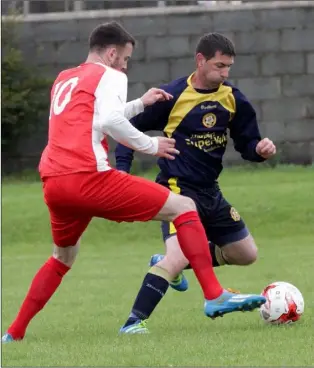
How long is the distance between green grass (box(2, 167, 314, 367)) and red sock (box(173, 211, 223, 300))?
357mm

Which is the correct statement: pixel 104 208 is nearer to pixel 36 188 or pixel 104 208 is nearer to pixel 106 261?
pixel 106 261

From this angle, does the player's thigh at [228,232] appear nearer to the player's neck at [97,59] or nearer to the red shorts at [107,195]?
the red shorts at [107,195]

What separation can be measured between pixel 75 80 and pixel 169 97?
76 centimetres

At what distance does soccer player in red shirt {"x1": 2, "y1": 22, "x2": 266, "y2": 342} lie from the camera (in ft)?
22.0

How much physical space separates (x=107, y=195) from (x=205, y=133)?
1239 mm

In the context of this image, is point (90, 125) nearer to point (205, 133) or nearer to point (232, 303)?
point (205, 133)

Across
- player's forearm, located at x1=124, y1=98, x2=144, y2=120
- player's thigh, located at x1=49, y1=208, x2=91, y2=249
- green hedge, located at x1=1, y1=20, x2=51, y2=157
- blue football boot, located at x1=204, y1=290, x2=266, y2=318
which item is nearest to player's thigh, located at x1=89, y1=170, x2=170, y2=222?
player's thigh, located at x1=49, y1=208, x2=91, y2=249

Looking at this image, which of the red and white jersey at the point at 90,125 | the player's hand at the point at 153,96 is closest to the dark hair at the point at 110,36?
the red and white jersey at the point at 90,125

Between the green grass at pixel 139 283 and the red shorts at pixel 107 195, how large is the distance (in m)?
0.79

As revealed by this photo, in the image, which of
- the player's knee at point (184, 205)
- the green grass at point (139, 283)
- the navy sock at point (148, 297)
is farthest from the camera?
the navy sock at point (148, 297)

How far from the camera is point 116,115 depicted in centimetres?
663

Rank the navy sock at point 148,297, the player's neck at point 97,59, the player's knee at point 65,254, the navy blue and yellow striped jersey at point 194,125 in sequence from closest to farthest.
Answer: the player's neck at point 97,59
the navy sock at point 148,297
the player's knee at point 65,254
the navy blue and yellow striped jersey at point 194,125

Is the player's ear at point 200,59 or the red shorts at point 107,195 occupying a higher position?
the player's ear at point 200,59

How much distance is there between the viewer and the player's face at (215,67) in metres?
7.55
